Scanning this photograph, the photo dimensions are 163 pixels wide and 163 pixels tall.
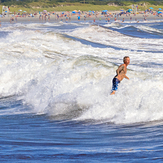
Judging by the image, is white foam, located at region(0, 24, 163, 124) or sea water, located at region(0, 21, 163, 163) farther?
white foam, located at region(0, 24, 163, 124)

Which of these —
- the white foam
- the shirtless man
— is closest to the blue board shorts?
the shirtless man

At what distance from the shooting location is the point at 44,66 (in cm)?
1240

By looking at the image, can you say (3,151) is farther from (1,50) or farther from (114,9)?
(114,9)

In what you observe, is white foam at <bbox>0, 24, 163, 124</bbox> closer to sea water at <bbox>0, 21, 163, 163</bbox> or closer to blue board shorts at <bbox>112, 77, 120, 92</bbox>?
sea water at <bbox>0, 21, 163, 163</bbox>

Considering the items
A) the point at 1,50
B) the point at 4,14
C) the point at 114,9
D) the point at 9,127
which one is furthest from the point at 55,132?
the point at 114,9

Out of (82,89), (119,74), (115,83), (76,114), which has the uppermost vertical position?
(119,74)

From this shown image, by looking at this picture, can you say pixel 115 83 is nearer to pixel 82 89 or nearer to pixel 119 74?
pixel 119 74

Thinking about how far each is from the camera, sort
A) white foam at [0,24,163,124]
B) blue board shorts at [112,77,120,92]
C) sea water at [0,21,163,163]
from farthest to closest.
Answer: blue board shorts at [112,77,120,92] → white foam at [0,24,163,124] → sea water at [0,21,163,163]

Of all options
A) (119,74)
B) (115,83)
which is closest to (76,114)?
(115,83)

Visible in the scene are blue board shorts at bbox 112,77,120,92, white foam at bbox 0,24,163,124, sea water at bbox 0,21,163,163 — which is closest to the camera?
sea water at bbox 0,21,163,163

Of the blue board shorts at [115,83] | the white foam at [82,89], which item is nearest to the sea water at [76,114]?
the white foam at [82,89]

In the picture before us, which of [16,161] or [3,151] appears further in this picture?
[3,151]

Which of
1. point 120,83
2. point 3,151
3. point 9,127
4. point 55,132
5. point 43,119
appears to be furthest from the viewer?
point 120,83

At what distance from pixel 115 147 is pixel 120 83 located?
3.41 meters
